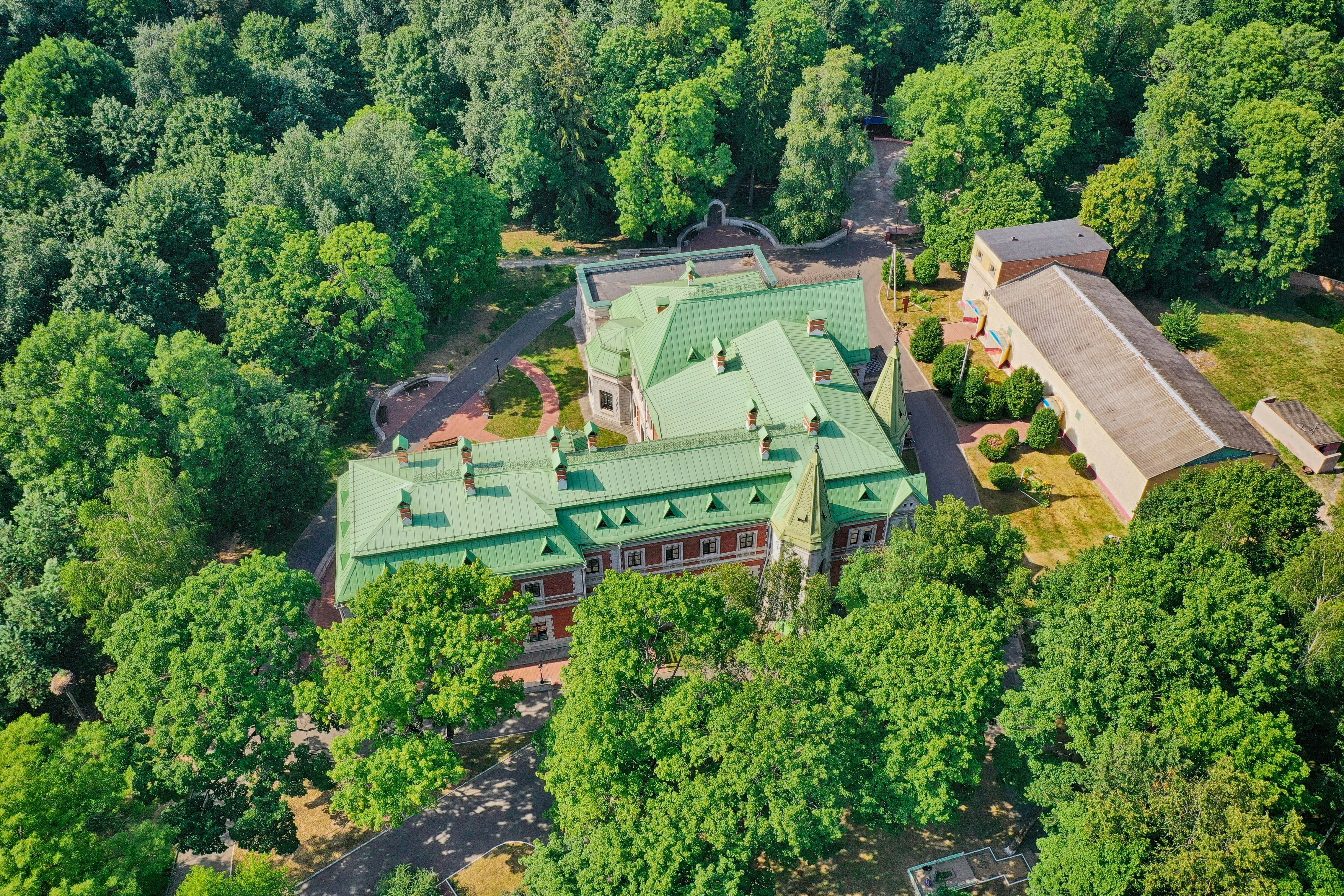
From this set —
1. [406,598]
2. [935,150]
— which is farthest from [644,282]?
[406,598]

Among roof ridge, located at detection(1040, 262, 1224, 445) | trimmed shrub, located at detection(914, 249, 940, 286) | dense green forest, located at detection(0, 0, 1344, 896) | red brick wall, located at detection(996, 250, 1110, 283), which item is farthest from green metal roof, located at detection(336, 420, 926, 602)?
trimmed shrub, located at detection(914, 249, 940, 286)

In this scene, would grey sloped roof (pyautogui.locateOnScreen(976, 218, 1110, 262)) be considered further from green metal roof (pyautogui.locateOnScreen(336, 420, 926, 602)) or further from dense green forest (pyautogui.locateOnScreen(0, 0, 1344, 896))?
green metal roof (pyautogui.locateOnScreen(336, 420, 926, 602))

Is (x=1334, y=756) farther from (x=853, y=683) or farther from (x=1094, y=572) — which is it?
(x=853, y=683)

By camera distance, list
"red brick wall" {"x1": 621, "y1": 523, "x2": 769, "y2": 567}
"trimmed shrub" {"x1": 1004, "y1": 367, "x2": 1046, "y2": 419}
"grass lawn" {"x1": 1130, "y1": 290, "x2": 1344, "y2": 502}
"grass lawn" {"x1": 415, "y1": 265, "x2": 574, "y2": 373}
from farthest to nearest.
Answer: "grass lawn" {"x1": 415, "y1": 265, "x2": 574, "y2": 373}
"grass lawn" {"x1": 1130, "y1": 290, "x2": 1344, "y2": 502}
"trimmed shrub" {"x1": 1004, "y1": 367, "x2": 1046, "y2": 419}
"red brick wall" {"x1": 621, "y1": 523, "x2": 769, "y2": 567}

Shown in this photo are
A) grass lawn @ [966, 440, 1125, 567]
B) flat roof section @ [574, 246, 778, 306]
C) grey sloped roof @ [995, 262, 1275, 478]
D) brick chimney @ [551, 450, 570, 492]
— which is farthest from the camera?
flat roof section @ [574, 246, 778, 306]

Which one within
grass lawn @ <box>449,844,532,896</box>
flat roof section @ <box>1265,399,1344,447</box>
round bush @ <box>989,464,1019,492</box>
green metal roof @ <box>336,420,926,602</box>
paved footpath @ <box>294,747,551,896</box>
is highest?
flat roof section @ <box>1265,399,1344,447</box>

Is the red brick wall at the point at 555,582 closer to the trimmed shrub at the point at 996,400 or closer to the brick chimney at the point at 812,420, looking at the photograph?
the brick chimney at the point at 812,420
